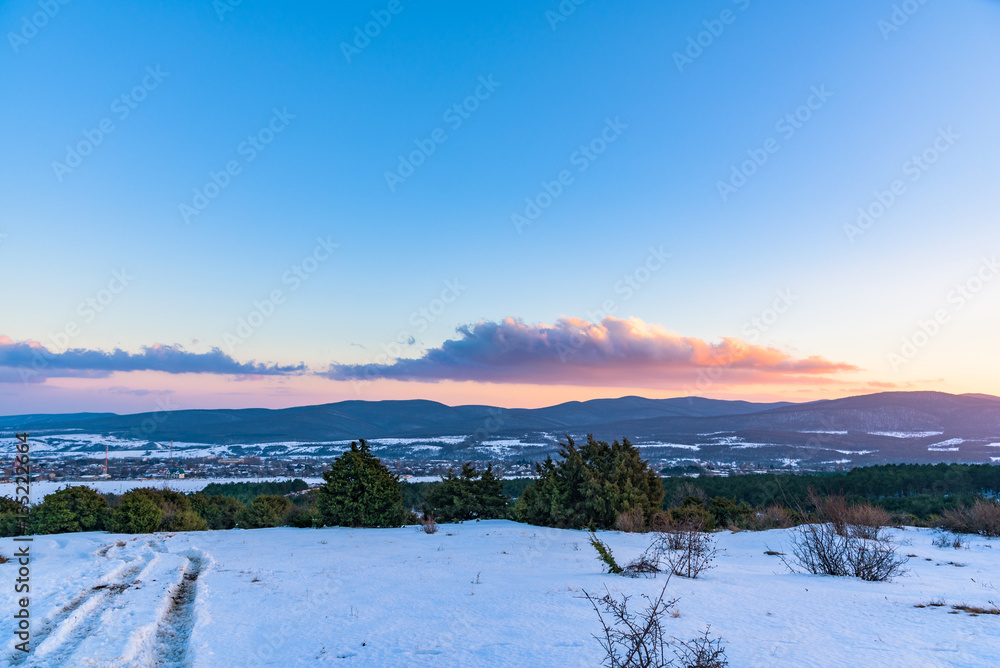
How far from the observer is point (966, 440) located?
101 m

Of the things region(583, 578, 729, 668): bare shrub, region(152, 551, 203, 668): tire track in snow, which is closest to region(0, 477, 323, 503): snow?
region(152, 551, 203, 668): tire track in snow

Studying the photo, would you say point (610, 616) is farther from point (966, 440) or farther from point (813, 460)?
point (966, 440)

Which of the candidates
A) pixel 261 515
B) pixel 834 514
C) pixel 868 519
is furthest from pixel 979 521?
pixel 261 515

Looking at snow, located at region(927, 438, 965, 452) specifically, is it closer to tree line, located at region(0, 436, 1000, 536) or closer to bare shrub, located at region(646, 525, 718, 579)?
tree line, located at region(0, 436, 1000, 536)

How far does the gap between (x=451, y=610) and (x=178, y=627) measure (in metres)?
3.32

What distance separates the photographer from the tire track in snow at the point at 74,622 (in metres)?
4.89

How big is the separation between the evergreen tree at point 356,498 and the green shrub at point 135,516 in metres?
5.25

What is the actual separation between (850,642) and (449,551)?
8.82 metres

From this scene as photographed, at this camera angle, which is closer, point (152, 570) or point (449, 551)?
point (152, 570)

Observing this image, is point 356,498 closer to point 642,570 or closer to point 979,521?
point 642,570

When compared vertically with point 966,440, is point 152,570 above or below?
above

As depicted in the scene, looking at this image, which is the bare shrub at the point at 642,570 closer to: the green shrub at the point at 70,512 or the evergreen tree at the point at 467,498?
the evergreen tree at the point at 467,498

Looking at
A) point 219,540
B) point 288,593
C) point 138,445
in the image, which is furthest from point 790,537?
point 138,445

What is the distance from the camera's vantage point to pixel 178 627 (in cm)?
605
